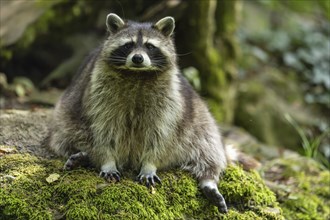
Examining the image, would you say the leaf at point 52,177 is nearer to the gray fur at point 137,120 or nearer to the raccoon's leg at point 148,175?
the gray fur at point 137,120

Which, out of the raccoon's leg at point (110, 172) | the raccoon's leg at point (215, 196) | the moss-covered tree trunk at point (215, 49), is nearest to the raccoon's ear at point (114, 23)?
the raccoon's leg at point (110, 172)

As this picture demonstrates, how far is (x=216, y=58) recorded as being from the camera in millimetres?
7785

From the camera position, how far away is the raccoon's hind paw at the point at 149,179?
4.18m

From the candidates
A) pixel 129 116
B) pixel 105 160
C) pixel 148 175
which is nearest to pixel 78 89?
pixel 129 116

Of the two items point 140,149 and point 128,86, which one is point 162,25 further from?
point 140,149

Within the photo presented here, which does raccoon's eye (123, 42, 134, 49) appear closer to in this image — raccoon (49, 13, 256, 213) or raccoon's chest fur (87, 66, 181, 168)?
raccoon (49, 13, 256, 213)

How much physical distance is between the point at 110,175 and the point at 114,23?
1.28m

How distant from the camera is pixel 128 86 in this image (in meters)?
4.30

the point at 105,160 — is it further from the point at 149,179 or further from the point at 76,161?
the point at 149,179

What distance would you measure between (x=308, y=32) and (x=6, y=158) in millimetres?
7672

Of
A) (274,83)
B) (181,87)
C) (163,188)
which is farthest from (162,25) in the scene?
(274,83)

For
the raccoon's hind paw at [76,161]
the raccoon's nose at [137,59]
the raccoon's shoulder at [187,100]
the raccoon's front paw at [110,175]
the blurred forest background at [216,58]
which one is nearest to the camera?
the raccoon's nose at [137,59]

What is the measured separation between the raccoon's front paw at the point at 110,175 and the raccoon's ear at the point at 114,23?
1.19 m

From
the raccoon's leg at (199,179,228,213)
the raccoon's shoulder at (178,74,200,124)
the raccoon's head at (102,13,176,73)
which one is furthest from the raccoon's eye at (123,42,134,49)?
the raccoon's leg at (199,179,228,213)
